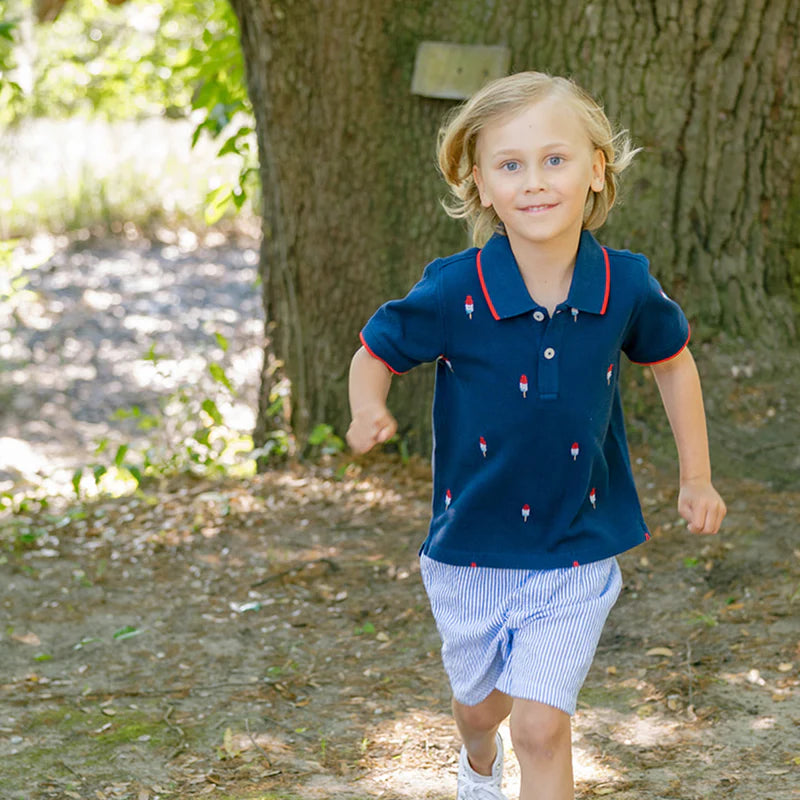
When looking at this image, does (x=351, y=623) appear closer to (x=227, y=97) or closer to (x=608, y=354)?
(x=608, y=354)

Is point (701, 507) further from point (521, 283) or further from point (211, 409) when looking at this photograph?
point (211, 409)

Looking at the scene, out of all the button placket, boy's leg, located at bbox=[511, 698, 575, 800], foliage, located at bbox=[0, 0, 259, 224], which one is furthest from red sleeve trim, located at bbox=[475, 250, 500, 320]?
foliage, located at bbox=[0, 0, 259, 224]

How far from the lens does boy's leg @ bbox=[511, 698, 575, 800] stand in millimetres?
2240

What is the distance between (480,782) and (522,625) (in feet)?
1.55

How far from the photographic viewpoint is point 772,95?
13.8 ft

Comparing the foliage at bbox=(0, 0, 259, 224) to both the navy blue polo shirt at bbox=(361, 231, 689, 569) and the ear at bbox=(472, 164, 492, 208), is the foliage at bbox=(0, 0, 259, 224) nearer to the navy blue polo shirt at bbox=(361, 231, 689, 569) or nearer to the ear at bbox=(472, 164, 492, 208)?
the ear at bbox=(472, 164, 492, 208)

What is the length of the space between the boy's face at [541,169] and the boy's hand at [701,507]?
1.98 ft

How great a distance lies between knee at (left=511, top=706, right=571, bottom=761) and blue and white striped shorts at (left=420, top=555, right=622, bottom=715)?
0.02 m

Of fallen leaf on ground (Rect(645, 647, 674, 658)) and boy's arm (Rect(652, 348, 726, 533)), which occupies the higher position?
boy's arm (Rect(652, 348, 726, 533))

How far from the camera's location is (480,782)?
103 inches

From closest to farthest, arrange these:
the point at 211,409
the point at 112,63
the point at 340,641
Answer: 1. the point at 340,641
2. the point at 211,409
3. the point at 112,63

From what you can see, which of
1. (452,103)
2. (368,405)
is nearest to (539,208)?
(368,405)

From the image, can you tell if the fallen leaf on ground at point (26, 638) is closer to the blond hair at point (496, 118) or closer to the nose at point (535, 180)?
the blond hair at point (496, 118)

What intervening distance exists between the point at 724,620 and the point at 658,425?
1.06 m
